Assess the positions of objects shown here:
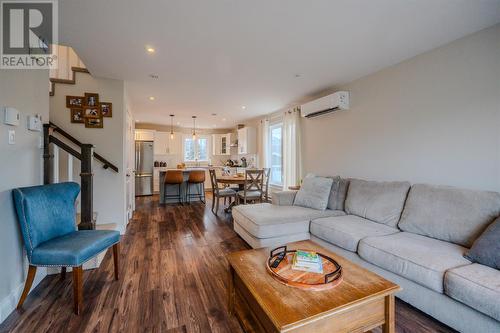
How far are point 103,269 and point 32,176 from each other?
116 cm

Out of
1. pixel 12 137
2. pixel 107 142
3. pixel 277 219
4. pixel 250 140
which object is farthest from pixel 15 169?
pixel 250 140

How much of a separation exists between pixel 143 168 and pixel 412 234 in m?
6.98

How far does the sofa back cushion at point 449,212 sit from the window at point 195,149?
7.06 meters

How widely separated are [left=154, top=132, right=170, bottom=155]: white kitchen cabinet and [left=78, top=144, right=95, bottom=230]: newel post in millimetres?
5180

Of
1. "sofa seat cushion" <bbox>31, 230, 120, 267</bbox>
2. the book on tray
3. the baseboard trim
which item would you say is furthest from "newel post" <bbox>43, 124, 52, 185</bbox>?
the book on tray

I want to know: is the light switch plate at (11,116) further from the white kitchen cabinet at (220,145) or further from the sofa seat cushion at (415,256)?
the white kitchen cabinet at (220,145)

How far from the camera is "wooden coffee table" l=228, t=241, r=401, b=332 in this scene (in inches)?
40.7

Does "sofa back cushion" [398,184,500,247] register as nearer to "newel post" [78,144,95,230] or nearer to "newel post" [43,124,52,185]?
"newel post" [78,144,95,230]

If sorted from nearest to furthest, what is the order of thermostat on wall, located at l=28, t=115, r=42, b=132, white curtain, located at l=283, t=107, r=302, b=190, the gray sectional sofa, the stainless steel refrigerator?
1. the gray sectional sofa
2. thermostat on wall, located at l=28, t=115, r=42, b=132
3. white curtain, located at l=283, t=107, r=302, b=190
4. the stainless steel refrigerator

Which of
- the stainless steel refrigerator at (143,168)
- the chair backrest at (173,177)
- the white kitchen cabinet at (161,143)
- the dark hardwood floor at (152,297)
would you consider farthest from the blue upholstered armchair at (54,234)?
the white kitchen cabinet at (161,143)

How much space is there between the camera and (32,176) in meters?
2.01

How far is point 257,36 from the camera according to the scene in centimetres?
217

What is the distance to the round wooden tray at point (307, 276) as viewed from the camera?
4.07ft

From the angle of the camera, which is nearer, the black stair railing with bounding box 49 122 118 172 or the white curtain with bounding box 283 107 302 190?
the black stair railing with bounding box 49 122 118 172
